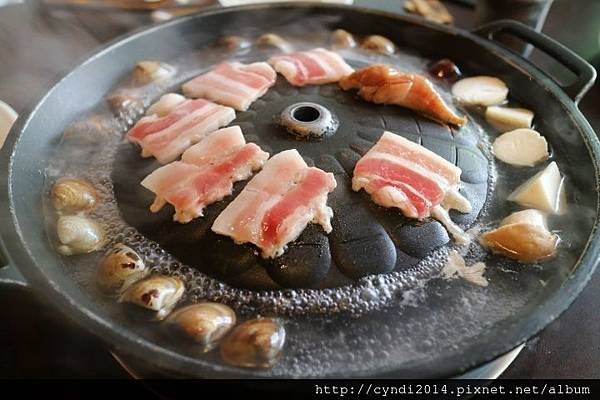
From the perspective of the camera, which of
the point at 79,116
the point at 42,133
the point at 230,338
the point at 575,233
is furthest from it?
the point at 79,116

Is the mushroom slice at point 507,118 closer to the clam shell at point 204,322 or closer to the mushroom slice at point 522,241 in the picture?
the mushroom slice at point 522,241

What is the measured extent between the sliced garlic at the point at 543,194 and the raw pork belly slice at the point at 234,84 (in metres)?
1.13

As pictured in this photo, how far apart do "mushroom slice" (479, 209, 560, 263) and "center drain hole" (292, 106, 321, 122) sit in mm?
777

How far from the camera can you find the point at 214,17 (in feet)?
9.52

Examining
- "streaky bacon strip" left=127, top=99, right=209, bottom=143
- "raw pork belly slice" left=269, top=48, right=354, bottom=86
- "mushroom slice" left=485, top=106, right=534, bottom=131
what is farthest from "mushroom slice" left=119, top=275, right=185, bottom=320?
"mushroom slice" left=485, top=106, right=534, bottom=131

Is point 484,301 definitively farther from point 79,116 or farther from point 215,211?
point 79,116

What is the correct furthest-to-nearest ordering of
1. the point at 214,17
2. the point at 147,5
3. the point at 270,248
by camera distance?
the point at 147,5 → the point at 214,17 → the point at 270,248

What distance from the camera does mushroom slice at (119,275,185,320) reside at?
1716mm

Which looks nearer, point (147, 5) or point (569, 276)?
point (569, 276)

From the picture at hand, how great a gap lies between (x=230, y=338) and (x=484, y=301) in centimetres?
85

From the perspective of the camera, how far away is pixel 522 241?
1.90 metres

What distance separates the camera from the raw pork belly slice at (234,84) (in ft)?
7.45

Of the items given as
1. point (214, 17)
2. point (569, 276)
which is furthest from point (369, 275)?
point (214, 17)

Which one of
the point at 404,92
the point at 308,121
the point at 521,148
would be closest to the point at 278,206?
the point at 308,121
